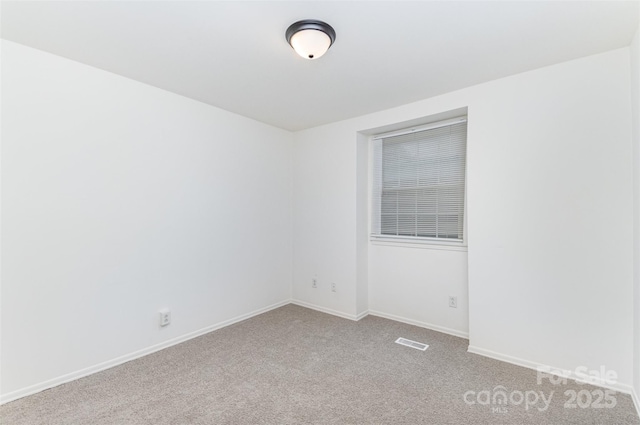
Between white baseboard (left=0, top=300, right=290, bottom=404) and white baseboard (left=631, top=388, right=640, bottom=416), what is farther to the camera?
white baseboard (left=0, top=300, right=290, bottom=404)

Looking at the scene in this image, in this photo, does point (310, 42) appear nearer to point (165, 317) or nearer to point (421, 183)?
point (421, 183)

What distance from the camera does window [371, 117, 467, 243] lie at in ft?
10.3

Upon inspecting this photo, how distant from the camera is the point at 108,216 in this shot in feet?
8.04

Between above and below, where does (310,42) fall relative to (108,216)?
above

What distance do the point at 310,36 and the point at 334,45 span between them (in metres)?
0.28

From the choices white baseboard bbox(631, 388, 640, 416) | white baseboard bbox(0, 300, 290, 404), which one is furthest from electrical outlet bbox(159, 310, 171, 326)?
white baseboard bbox(631, 388, 640, 416)

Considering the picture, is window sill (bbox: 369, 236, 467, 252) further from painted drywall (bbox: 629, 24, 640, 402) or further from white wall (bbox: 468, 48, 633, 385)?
painted drywall (bbox: 629, 24, 640, 402)

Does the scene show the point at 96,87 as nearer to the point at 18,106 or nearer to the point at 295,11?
the point at 18,106

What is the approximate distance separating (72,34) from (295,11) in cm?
148

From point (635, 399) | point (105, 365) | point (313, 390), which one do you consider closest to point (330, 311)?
point (313, 390)

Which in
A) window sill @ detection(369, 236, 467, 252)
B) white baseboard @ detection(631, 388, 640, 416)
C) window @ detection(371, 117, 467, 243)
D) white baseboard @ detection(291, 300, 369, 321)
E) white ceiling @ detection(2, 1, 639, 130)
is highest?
white ceiling @ detection(2, 1, 639, 130)

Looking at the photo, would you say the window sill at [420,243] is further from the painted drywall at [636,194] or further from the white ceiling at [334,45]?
the white ceiling at [334,45]

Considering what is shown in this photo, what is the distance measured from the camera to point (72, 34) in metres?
1.96

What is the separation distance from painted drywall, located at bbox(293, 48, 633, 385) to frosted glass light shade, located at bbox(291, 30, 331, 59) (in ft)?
5.00
